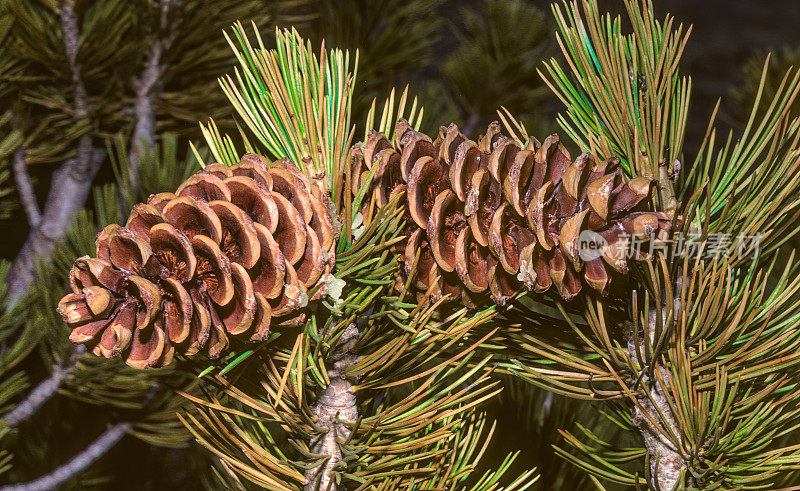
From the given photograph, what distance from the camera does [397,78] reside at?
74cm

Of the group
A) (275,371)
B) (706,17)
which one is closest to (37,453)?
(275,371)

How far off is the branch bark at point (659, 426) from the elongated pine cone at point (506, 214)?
4cm

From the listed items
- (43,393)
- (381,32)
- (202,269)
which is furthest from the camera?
(381,32)

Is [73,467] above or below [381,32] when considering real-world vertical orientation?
below

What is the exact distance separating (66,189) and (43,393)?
135 mm

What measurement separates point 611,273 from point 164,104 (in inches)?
14.3

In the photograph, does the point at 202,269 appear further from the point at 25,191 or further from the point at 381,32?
the point at 381,32

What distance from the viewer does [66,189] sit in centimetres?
41

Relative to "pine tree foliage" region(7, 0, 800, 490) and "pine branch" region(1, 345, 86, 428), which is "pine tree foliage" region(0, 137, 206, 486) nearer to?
"pine branch" region(1, 345, 86, 428)

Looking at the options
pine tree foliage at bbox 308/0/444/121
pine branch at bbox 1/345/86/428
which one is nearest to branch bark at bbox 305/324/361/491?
pine branch at bbox 1/345/86/428

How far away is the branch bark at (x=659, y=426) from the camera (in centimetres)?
20

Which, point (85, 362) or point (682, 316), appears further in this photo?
point (85, 362)

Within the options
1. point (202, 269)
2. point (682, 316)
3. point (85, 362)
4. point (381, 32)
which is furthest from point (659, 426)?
point (381, 32)

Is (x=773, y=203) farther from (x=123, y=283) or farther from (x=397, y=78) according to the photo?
(x=397, y=78)
